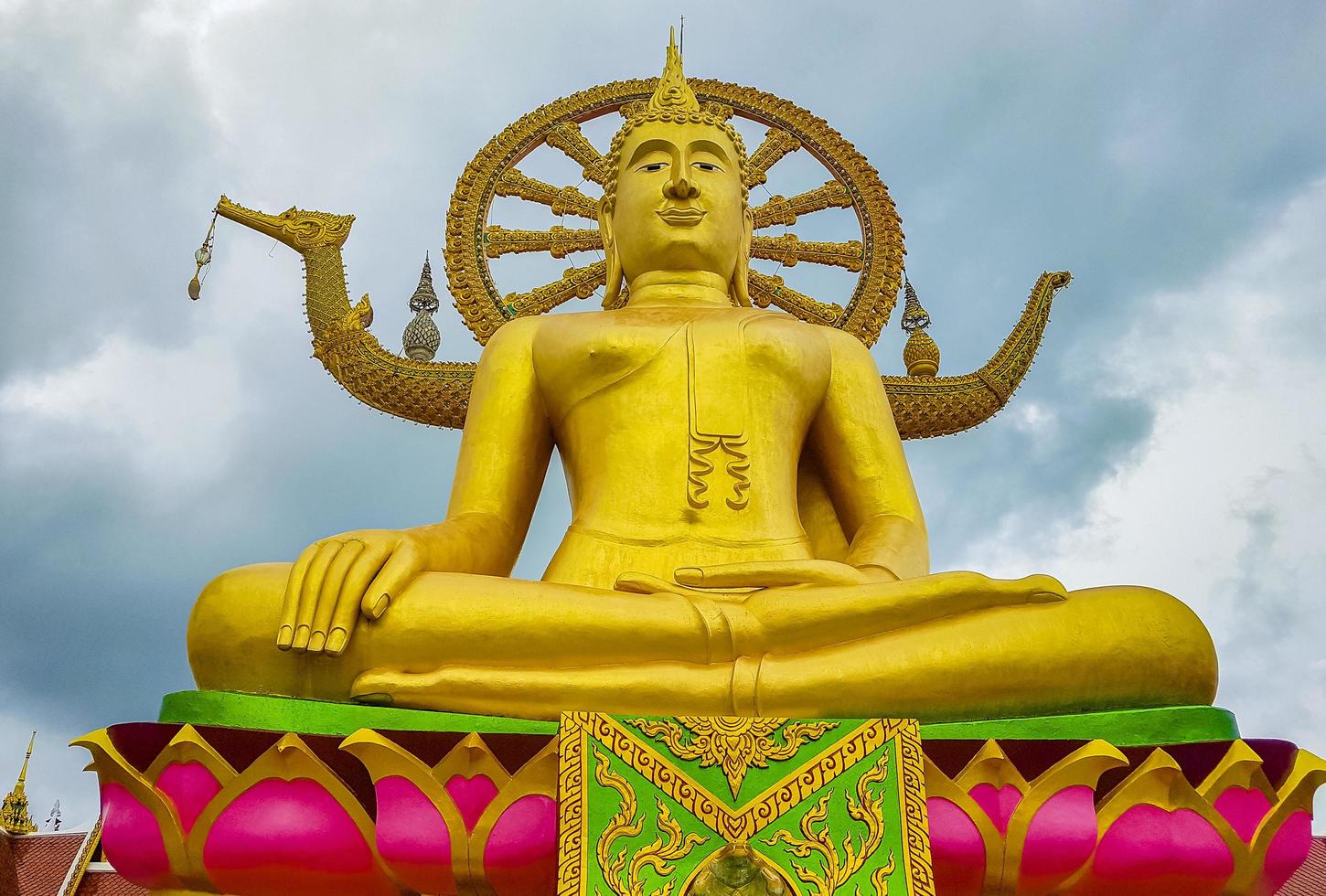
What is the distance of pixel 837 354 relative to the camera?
4.76 meters

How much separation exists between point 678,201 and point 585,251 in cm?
124

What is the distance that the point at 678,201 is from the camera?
4.89 meters

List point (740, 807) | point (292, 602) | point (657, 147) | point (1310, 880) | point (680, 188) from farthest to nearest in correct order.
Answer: point (1310, 880)
point (657, 147)
point (680, 188)
point (292, 602)
point (740, 807)

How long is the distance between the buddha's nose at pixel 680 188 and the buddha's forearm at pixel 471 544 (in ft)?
4.70

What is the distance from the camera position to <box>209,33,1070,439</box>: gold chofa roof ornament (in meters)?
5.88

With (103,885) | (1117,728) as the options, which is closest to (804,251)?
(1117,728)

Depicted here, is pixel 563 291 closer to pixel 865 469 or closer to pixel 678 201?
pixel 678 201

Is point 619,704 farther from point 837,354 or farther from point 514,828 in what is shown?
point 837,354

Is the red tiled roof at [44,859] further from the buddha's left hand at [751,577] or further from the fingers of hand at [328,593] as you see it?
the buddha's left hand at [751,577]

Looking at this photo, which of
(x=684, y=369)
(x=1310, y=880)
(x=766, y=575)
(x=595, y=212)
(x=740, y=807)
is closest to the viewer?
(x=740, y=807)

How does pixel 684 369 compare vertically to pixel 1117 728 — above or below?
above

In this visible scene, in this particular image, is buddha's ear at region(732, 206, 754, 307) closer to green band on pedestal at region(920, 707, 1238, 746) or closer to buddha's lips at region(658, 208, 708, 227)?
buddha's lips at region(658, 208, 708, 227)

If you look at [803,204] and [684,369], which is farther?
[803,204]

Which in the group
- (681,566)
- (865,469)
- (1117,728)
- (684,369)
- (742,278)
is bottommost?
(1117,728)
